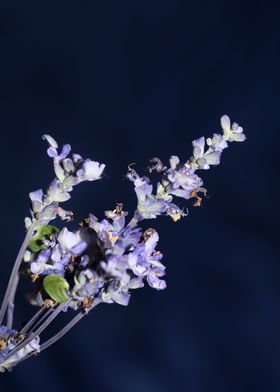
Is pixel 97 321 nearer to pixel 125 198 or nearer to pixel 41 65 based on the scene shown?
pixel 125 198

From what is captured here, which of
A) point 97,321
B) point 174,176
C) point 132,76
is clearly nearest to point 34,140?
point 132,76

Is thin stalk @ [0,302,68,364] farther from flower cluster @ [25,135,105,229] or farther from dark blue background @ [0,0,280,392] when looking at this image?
dark blue background @ [0,0,280,392]

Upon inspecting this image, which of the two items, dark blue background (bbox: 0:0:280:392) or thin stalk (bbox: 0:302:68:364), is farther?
dark blue background (bbox: 0:0:280:392)

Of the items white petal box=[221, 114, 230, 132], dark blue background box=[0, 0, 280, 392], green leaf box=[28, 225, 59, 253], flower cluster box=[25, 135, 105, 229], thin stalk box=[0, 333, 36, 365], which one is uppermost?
dark blue background box=[0, 0, 280, 392]

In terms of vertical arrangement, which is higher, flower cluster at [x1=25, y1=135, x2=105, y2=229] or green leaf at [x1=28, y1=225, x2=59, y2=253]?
flower cluster at [x1=25, y1=135, x2=105, y2=229]

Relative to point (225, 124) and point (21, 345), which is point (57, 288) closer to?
point (21, 345)

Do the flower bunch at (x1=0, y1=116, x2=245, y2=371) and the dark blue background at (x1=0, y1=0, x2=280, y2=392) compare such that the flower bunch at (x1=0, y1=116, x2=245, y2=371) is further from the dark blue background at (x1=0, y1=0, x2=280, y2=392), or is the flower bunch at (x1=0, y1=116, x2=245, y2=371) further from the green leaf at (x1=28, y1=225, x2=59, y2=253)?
the dark blue background at (x1=0, y1=0, x2=280, y2=392)

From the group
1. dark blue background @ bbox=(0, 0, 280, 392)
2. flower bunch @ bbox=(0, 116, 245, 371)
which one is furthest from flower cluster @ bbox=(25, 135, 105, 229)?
dark blue background @ bbox=(0, 0, 280, 392)
